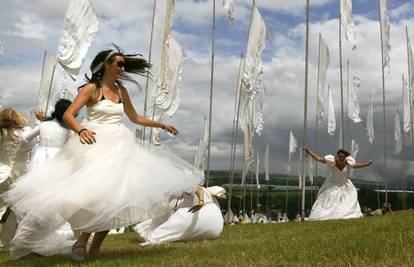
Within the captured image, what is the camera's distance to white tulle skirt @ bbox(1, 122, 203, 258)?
18.3ft

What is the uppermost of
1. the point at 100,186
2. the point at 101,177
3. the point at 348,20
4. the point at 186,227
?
the point at 348,20

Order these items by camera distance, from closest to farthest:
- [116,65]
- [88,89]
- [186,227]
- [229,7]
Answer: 1. [88,89]
2. [116,65]
3. [186,227]
4. [229,7]

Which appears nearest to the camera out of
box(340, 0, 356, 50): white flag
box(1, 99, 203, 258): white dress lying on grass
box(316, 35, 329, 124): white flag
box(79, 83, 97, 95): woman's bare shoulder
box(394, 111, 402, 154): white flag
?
box(1, 99, 203, 258): white dress lying on grass

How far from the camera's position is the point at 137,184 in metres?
5.85

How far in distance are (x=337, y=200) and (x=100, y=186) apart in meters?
12.7

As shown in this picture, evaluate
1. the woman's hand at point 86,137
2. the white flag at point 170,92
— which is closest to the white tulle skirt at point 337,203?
the white flag at point 170,92

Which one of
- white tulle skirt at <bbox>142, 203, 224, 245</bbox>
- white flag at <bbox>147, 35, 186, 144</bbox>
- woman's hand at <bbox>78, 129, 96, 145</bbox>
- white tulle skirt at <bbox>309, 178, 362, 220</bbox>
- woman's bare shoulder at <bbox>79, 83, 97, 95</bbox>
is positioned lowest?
white tulle skirt at <bbox>142, 203, 224, 245</bbox>

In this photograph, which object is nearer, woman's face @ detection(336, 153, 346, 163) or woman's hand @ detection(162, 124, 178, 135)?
woman's hand @ detection(162, 124, 178, 135)

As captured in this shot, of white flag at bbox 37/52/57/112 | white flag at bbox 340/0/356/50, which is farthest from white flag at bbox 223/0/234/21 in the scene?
white flag at bbox 37/52/57/112

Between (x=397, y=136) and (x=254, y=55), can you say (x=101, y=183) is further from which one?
(x=397, y=136)

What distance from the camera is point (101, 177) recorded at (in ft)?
18.7

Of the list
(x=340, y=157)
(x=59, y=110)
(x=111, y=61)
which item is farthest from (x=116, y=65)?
(x=340, y=157)

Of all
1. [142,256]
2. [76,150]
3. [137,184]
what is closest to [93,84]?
[76,150]

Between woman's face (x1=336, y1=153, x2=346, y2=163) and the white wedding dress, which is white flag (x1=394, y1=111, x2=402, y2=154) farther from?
the white wedding dress
